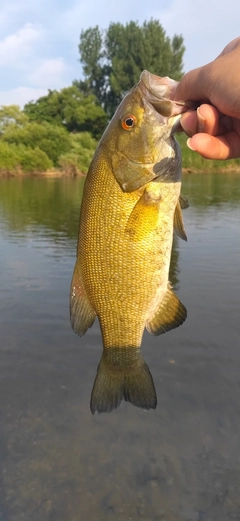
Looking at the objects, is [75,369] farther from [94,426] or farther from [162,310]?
[162,310]

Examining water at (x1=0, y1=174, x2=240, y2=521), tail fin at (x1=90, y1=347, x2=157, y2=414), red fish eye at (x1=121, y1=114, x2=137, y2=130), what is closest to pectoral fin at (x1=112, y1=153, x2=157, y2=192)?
red fish eye at (x1=121, y1=114, x2=137, y2=130)

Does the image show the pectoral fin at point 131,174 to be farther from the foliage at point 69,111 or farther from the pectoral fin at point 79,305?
the foliage at point 69,111

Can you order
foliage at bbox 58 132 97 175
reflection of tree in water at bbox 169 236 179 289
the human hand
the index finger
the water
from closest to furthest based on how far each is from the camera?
the human hand
the index finger
the water
reflection of tree in water at bbox 169 236 179 289
foliage at bbox 58 132 97 175

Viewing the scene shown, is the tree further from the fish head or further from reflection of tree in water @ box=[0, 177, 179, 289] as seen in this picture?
the fish head

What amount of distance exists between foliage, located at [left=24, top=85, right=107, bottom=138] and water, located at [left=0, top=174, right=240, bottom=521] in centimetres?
5782

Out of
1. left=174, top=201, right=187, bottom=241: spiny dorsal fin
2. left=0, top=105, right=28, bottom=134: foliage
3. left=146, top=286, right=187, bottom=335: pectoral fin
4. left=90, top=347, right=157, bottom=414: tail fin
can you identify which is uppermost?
left=0, top=105, right=28, bottom=134: foliage

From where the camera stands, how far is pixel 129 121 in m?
2.38

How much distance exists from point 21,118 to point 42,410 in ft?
196

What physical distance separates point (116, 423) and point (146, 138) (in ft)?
11.3

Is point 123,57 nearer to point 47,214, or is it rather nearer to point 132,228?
point 47,214

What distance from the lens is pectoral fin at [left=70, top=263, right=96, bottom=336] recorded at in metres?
2.61

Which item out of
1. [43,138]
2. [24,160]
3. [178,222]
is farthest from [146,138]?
[43,138]

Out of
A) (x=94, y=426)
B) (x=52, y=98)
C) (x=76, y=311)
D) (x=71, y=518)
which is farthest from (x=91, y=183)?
(x=52, y=98)

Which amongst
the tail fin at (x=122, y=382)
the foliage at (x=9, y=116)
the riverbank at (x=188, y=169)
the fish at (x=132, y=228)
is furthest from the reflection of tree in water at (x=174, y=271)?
the foliage at (x=9, y=116)
